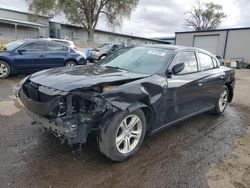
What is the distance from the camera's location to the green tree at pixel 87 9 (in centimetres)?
3276

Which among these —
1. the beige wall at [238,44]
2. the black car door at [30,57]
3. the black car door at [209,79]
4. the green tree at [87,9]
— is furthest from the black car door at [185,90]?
the green tree at [87,9]

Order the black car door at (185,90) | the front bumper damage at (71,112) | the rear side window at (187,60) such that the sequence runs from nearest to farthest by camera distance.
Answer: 1. the front bumper damage at (71,112)
2. the black car door at (185,90)
3. the rear side window at (187,60)

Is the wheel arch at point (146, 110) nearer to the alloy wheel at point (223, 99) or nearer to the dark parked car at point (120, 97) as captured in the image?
the dark parked car at point (120, 97)

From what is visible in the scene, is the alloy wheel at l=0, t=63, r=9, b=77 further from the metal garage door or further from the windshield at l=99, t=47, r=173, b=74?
the metal garage door

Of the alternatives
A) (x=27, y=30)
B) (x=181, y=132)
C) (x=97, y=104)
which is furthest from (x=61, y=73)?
(x=27, y=30)

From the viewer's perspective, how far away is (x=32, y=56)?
9.05 meters

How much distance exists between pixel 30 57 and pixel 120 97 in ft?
23.4

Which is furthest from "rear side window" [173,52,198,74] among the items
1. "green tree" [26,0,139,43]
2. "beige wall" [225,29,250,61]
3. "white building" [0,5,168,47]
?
"green tree" [26,0,139,43]

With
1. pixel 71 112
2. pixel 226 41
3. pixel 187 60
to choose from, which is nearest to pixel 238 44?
pixel 226 41

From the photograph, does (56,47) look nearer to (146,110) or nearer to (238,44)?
(146,110)

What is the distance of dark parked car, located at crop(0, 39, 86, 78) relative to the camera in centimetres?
869

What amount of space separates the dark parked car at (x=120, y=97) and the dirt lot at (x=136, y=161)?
33 cm

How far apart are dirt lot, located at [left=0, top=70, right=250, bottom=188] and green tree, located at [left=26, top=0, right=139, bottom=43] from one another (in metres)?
31.3

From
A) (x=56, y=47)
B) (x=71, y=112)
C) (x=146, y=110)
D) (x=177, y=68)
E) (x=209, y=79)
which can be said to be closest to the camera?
(x=71, y=112)
